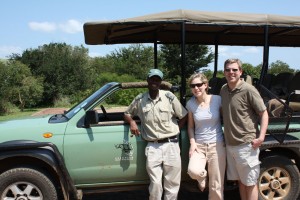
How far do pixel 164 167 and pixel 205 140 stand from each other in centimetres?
59

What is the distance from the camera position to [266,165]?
16.3 feet

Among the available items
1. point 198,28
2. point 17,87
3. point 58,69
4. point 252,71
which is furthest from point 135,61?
point 198,28

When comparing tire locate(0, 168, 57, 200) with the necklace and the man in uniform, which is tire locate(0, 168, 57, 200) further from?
the necklace

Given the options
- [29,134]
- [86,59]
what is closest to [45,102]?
[86,59]

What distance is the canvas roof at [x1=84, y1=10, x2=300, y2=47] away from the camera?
4.73 m

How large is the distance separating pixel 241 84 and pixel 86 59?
108 feet

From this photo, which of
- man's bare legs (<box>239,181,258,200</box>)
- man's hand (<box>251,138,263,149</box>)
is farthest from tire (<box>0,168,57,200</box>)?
man's hand (<box>251,138,263,149</box>)

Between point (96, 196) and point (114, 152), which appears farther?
point (96, 196)

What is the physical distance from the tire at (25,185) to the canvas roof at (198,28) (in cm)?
198

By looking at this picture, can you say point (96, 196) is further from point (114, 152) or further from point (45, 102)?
point (45, 102)

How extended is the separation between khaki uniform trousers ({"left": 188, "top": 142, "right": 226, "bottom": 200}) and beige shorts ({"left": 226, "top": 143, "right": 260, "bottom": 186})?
10 cm

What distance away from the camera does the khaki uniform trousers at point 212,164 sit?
177 inches

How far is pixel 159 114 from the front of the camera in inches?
177

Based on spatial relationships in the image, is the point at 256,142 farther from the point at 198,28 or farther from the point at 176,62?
the point at 176,62
